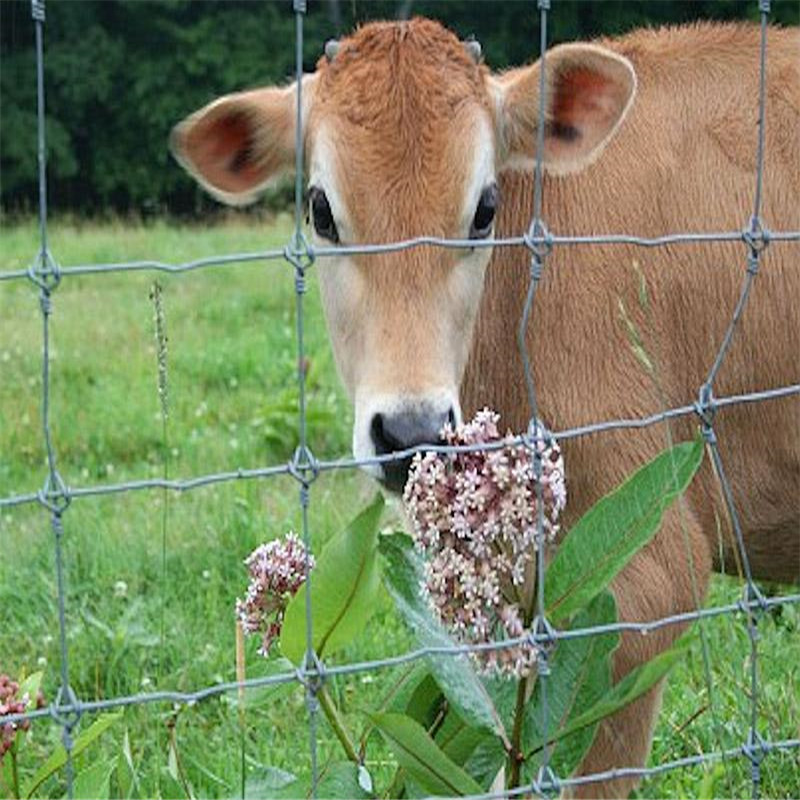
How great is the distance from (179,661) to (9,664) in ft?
1.27

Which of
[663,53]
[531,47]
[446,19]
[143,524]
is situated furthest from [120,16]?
[663,53]

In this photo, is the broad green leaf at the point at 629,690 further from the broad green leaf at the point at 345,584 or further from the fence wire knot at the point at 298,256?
the fence wire knot at the point at 298,256

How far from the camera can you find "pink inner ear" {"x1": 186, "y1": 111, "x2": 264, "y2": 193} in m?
3.27

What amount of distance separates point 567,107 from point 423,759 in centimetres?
143

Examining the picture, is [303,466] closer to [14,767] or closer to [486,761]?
[486,761]

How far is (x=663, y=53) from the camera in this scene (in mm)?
3570

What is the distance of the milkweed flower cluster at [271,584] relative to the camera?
2.47m

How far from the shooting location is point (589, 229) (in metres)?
3.43

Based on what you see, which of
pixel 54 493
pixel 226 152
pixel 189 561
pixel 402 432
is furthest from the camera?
pixel 189 561

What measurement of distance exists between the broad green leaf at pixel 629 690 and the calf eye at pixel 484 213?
101cm

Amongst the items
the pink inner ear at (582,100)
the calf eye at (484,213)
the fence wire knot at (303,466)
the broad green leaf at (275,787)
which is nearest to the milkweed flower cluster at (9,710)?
the broad green leaf at (275,787)

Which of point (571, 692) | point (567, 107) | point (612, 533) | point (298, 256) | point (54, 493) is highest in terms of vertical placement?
point (567, 107)

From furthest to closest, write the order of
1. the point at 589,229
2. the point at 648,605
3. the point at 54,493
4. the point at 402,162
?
the point at 589,229, the point at 648,605, the point at 402,162, the point at 54,493

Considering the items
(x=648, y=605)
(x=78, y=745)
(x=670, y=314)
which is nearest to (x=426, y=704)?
(x=78, y=745)
